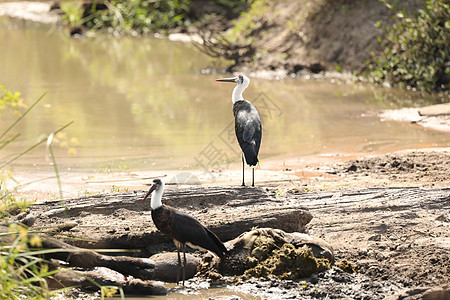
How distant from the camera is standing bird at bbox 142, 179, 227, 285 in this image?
18.9 feet

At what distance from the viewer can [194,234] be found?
5.77 m

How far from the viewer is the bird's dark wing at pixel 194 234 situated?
5.78m

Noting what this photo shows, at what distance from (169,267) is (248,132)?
6.76 feet

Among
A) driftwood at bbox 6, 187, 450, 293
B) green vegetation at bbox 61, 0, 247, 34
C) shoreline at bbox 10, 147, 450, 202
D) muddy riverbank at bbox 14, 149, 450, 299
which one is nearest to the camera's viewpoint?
muddy riverbank at bbox 14, 149, 450, 299

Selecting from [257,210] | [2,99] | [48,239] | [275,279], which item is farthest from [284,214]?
[2,99]

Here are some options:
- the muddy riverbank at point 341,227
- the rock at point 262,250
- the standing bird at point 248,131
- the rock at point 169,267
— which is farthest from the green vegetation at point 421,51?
the rock at point 169,267

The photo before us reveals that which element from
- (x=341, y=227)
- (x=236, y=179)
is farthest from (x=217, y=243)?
(x=236, y=179)

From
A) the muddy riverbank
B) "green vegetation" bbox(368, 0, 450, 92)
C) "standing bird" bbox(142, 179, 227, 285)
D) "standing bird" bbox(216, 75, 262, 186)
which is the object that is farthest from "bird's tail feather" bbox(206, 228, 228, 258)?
"green vegetation" bbox(368, 0, 450, 92)

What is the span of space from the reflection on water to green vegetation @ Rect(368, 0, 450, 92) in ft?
1.91

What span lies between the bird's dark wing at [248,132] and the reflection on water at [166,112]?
187 cm

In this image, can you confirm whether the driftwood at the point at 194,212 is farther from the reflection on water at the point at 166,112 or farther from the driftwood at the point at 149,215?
the reflection on water at the point at 166,112

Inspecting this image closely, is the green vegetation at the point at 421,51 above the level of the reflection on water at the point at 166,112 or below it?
above

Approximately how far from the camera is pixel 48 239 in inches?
204

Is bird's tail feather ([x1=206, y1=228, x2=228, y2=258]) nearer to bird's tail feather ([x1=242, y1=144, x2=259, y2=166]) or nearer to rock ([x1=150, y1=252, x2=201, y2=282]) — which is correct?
rock ([x1=150, y1=252, x2=201, y2=282])
